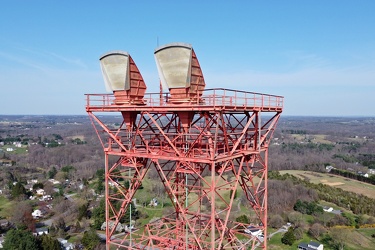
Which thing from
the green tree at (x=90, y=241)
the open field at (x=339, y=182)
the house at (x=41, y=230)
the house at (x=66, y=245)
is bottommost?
the house at (x=66, y=245)

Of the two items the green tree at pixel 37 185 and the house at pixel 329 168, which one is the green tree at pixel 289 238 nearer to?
the green tree at pixel 37 185

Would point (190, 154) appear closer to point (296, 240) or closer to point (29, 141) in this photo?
point (296, 240)

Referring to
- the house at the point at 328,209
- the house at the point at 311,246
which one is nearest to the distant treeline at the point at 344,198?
the house at the point at 328,209

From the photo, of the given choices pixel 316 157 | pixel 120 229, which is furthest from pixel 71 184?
pixel 316 157

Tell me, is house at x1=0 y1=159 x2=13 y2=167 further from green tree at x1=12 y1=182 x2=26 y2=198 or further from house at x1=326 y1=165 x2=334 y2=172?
house at x1=326 y1=165 x2=334 y2=172

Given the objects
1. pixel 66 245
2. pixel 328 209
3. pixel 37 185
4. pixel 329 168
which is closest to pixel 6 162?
pixel 37 185

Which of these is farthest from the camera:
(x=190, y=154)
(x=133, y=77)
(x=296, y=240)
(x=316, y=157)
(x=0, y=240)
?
(x=316, y=157)

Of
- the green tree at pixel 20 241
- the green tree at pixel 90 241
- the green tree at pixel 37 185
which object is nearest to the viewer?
the green tree at pixel 20 241
